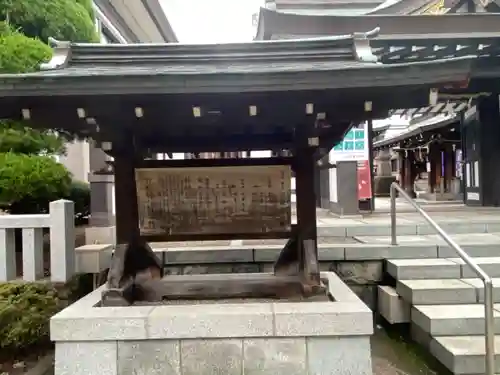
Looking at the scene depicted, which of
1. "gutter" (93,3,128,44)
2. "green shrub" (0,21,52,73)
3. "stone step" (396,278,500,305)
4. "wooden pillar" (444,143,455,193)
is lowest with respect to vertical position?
"stone step" (396,278,500,305)

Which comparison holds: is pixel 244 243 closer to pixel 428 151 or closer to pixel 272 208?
pixel 272 208

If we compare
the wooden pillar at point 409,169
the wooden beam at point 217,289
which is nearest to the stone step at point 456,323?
the wooden beam at point 217,289

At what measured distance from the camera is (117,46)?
441 cm

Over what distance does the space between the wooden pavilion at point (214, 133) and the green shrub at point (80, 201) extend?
3827 millimetres

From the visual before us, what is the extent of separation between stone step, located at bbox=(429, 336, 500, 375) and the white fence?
13.6 ft

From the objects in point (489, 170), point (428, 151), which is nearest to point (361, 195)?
point (489, 170)

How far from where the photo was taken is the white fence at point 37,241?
4.89 m

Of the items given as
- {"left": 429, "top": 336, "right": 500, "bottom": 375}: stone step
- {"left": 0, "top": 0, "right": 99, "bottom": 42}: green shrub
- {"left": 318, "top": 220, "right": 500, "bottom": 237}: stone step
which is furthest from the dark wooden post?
{"left": 0, "top": 0, "right": 99, "bottom": 42}: green shrub

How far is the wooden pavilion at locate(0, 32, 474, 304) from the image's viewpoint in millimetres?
3660

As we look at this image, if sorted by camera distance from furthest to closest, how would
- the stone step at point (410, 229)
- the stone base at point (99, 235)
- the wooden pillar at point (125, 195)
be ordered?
the stone step at point (410, 229) < the stone base at point (99, 235) < the wooden pillar at point (125, 195)

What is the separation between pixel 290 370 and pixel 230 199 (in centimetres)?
177

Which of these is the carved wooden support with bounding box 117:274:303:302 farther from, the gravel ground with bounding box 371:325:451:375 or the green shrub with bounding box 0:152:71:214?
the green shrub with bounding box 0:152:71:214

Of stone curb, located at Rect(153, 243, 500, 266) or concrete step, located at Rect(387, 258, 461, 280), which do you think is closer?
concrete step, located at Rect(387, 258, 461, 280)

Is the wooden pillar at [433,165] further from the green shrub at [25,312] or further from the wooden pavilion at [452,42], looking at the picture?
the green shrub at [25,312]
